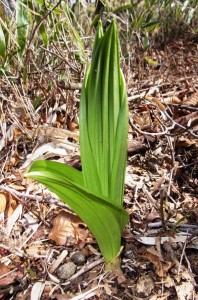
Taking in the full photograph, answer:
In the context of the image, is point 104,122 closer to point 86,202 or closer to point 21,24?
point 86,202

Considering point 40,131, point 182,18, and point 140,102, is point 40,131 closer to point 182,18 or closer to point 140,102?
point 140,102

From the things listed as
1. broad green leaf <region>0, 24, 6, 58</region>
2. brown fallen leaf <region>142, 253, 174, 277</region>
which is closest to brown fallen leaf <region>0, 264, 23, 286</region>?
brown fallen leaf <region>142, 253, 174, 277</region>

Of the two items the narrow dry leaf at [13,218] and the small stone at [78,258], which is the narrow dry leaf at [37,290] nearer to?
the small stone at [78,258]

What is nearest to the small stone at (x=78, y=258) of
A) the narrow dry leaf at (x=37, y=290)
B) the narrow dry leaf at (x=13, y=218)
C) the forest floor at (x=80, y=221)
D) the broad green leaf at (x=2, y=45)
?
the forest floor at (x=80, y=221)

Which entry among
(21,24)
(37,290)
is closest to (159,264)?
(37,290)

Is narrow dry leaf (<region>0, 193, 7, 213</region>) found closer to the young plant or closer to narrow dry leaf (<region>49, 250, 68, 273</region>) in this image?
narrow dry leaf (<region>49, 250, 68, 273</region>)

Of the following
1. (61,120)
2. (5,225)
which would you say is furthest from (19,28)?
Result: (5,225)
